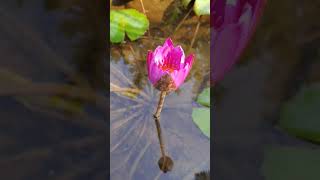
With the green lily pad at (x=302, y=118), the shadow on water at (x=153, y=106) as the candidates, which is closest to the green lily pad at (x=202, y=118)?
the shadow on water at (x=153, y=106)

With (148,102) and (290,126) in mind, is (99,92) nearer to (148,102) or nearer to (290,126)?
(148,102)

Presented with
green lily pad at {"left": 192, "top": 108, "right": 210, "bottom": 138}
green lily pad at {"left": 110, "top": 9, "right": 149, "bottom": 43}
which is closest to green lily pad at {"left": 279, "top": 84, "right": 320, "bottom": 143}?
green lily pad at {"left": 192, "top": 108, "right": 210, "bottom": 138}

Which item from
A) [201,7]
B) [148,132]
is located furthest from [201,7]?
[148,132]

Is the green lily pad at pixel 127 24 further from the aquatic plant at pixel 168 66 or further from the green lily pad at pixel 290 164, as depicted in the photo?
the green lily pad at pixel 290 164

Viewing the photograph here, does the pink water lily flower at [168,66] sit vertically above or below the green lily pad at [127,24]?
below

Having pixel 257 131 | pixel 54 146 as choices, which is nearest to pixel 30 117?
pixel 54 146

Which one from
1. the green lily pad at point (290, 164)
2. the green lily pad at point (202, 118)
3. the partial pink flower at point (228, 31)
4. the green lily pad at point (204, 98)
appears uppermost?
the partial pink flower at point (228, 31)
